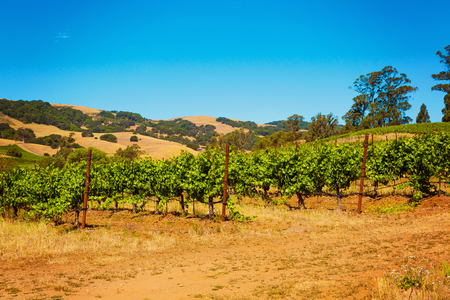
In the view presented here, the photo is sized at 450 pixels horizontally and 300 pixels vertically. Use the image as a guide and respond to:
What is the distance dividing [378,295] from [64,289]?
5636mm

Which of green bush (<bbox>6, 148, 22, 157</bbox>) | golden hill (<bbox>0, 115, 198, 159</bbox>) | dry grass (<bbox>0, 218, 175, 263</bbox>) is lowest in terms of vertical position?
dry grass (<bbox>0, 218, 175, 263</bbox>)

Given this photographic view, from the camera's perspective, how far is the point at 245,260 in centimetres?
770

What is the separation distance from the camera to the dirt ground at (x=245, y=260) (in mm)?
5562

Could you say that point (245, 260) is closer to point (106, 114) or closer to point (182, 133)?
point (182, 133)

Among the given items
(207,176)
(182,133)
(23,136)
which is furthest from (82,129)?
(207,176)

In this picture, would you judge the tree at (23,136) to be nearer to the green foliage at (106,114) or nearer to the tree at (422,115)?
the green foliage at (106,114)

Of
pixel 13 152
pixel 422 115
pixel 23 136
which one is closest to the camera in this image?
pixel 13 152

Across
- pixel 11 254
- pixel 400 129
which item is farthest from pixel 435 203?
pixel 400 129

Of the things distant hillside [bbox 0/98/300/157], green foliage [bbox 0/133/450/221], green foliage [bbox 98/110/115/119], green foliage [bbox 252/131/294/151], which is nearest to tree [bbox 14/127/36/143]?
distant hillside [bbox 0/98/300/157]

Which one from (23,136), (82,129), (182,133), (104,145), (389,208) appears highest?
(182,133)

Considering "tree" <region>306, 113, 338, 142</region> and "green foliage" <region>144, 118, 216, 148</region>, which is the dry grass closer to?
"tree" <region>306, 113, 338, 142</region>

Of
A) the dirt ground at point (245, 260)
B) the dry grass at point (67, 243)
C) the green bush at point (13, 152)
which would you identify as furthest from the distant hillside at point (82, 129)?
the dirt ground at point (245, 260)

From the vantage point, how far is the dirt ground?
219 inches

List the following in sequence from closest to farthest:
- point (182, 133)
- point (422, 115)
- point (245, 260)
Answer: point (245, 260), point (422, 115), point (182, 133)
